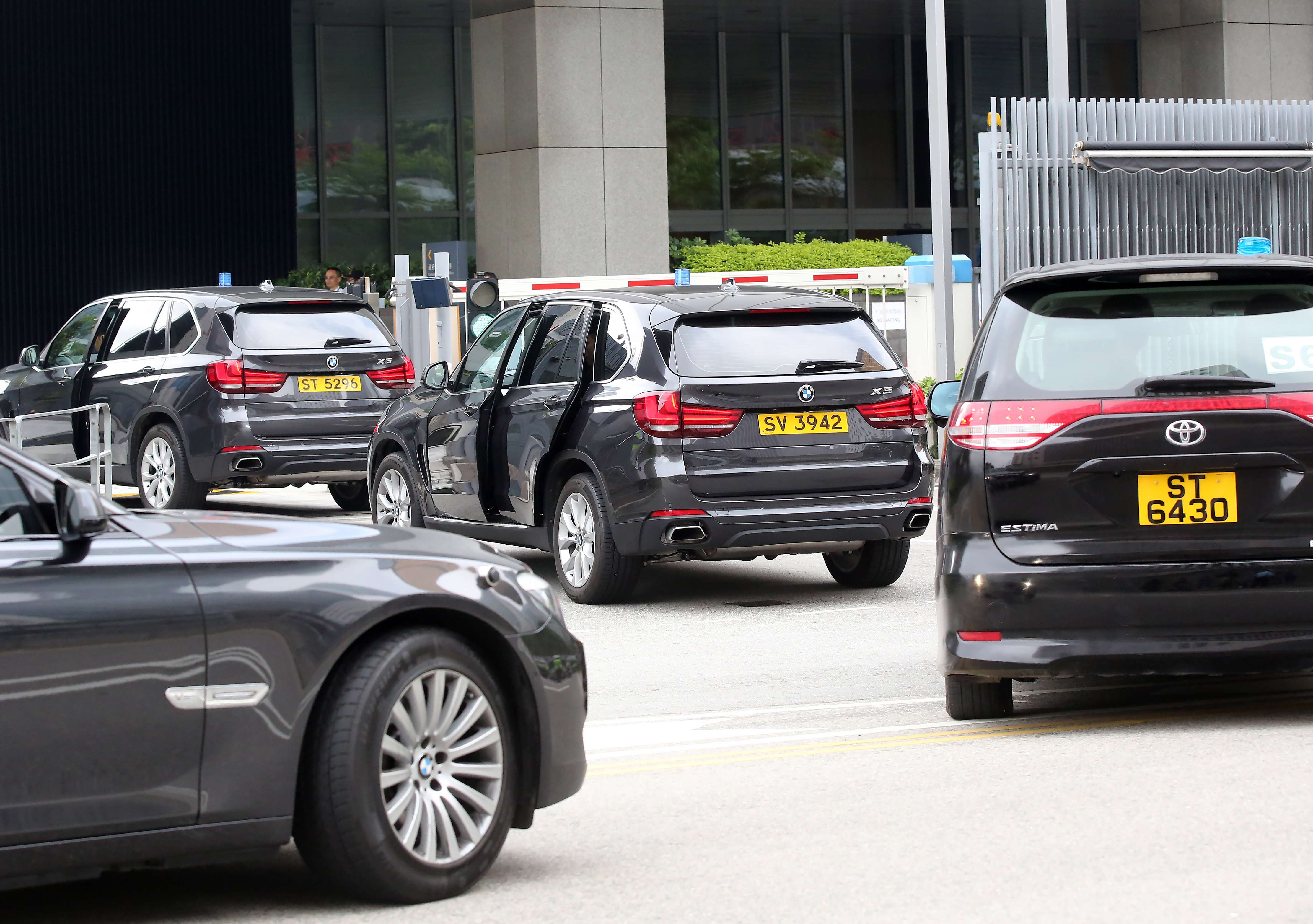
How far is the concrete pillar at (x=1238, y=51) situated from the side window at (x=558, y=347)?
2122 cm

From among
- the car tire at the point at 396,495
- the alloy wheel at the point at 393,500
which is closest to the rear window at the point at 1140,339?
the car tire at the point at 396,495

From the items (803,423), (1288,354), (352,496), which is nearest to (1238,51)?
(352,496)

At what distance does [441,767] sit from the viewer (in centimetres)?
486

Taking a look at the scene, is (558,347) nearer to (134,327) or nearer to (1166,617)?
(1166,617)

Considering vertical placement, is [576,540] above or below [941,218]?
below

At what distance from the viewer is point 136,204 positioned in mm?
35844

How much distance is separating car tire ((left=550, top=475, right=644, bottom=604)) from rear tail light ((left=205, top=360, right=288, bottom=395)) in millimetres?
4751

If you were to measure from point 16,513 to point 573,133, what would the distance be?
886 inches

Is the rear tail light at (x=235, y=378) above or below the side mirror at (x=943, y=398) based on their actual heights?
above

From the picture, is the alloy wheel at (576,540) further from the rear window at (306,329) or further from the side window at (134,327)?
the side window at (134,327)

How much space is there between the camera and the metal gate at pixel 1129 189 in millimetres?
18234

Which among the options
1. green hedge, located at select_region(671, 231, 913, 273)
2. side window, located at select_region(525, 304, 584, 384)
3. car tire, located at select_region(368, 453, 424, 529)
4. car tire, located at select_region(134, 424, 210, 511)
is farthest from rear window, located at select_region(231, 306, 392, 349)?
green hedge, located at select_region(671, 231, 913, 273)

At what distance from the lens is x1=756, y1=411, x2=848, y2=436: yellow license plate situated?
10.3 metres

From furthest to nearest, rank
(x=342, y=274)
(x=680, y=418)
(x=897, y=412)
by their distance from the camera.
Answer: (x=342, y=274)
(x=897, y=412)
(x=680, y=418)
